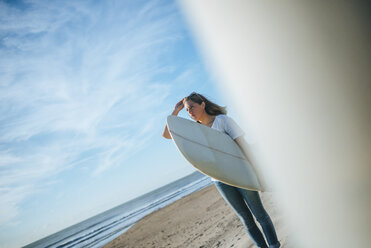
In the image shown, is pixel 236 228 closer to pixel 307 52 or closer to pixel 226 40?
pixel 307 52

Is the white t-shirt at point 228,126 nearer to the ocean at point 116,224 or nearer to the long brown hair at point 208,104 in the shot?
the long brown hair at point 208,104

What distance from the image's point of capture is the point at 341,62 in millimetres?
3723

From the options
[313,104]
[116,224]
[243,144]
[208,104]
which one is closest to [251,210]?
[243,144]

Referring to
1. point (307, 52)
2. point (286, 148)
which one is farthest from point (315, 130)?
point (307, 52)

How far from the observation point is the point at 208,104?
2.00 metres

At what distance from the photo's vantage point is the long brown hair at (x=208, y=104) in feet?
6.48

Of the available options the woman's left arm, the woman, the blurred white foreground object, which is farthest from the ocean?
the woman's left arm

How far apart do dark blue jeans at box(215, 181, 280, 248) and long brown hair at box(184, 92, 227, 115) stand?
682 millimetres

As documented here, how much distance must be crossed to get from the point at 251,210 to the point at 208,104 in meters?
0.98

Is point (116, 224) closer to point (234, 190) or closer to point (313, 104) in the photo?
point (313, 104)

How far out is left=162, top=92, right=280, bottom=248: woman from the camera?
1.54 m

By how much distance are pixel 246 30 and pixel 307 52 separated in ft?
6.00

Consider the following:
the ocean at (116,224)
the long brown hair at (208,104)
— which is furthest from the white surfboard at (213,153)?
the ocean at (116,224)

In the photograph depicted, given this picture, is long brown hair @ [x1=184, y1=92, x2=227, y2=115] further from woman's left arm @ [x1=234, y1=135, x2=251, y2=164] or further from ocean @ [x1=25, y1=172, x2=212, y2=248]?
ocean @ [x1=25, y1=172, x2=212, y2=248]
